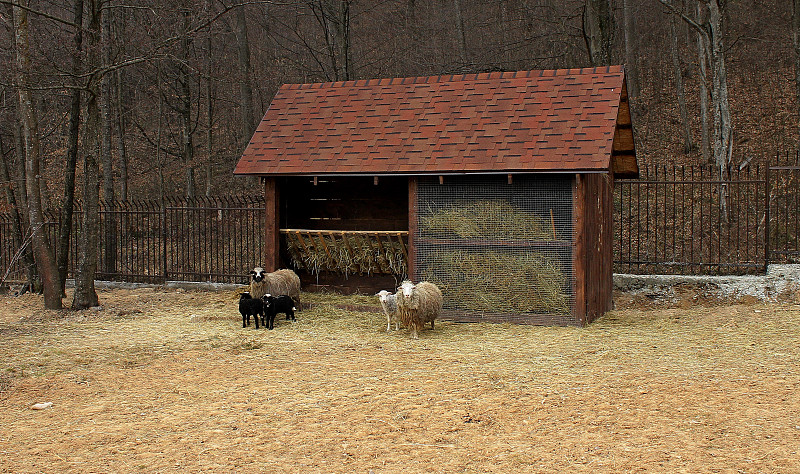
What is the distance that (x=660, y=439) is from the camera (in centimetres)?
557

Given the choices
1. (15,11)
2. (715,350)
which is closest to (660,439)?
(715,350)

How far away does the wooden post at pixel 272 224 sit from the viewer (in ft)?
41.5

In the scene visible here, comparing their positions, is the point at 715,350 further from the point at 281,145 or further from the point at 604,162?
the point at 281,145

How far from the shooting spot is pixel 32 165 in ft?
40.7

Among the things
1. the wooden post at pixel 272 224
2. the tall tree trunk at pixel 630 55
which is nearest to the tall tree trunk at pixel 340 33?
the tall tree trunk at pixel 630 55

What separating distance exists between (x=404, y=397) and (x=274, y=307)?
170 inches

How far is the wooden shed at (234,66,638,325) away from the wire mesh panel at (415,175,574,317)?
0.05 ft

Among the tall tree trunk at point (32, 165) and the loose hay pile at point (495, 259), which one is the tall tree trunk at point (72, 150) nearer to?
the tall tree trunk at point (32, 165)

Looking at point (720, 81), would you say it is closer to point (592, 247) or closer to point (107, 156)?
point (592, 247)

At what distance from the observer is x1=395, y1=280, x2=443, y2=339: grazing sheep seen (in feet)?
32.4

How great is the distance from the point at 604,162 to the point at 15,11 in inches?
379

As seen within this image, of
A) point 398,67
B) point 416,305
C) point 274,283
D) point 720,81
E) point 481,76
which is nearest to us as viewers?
point 416,305

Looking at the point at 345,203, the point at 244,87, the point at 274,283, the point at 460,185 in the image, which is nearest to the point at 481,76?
the point at 460,185

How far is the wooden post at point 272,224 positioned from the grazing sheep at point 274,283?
1.80ft
